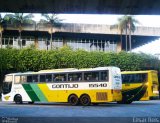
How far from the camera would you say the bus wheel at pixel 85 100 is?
22.6 m

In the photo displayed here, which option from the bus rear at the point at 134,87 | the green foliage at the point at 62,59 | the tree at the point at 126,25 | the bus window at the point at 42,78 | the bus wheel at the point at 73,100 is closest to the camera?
the bus wheel at the point at 73,100

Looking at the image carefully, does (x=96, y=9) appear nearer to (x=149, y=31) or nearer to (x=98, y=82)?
(x=98, y=82)

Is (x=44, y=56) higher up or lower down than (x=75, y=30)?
lower down

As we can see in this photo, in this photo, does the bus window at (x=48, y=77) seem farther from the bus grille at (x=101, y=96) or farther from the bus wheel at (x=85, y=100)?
the bus grille at (x=101, y=96)

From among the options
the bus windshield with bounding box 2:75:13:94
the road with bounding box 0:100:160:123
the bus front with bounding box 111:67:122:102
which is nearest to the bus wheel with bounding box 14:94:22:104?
the bus windshield with bounding box 2:75:13:94

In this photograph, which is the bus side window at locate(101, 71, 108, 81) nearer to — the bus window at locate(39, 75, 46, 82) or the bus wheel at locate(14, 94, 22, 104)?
the bus window at locate(39, 75, 46, 82)

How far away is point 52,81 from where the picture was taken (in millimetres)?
24406

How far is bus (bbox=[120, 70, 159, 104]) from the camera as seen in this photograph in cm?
2605

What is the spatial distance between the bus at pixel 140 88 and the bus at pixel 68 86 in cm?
301

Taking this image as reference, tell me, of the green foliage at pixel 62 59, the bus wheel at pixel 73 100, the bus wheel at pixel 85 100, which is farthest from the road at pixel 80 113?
the green foliage at pixel 62 59

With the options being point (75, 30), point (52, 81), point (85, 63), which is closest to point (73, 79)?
point (52, 81)

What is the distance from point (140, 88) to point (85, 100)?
227 inches

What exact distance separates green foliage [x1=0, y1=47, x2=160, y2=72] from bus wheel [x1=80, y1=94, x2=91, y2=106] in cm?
1756

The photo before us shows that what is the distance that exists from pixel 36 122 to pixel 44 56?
29200 mm
